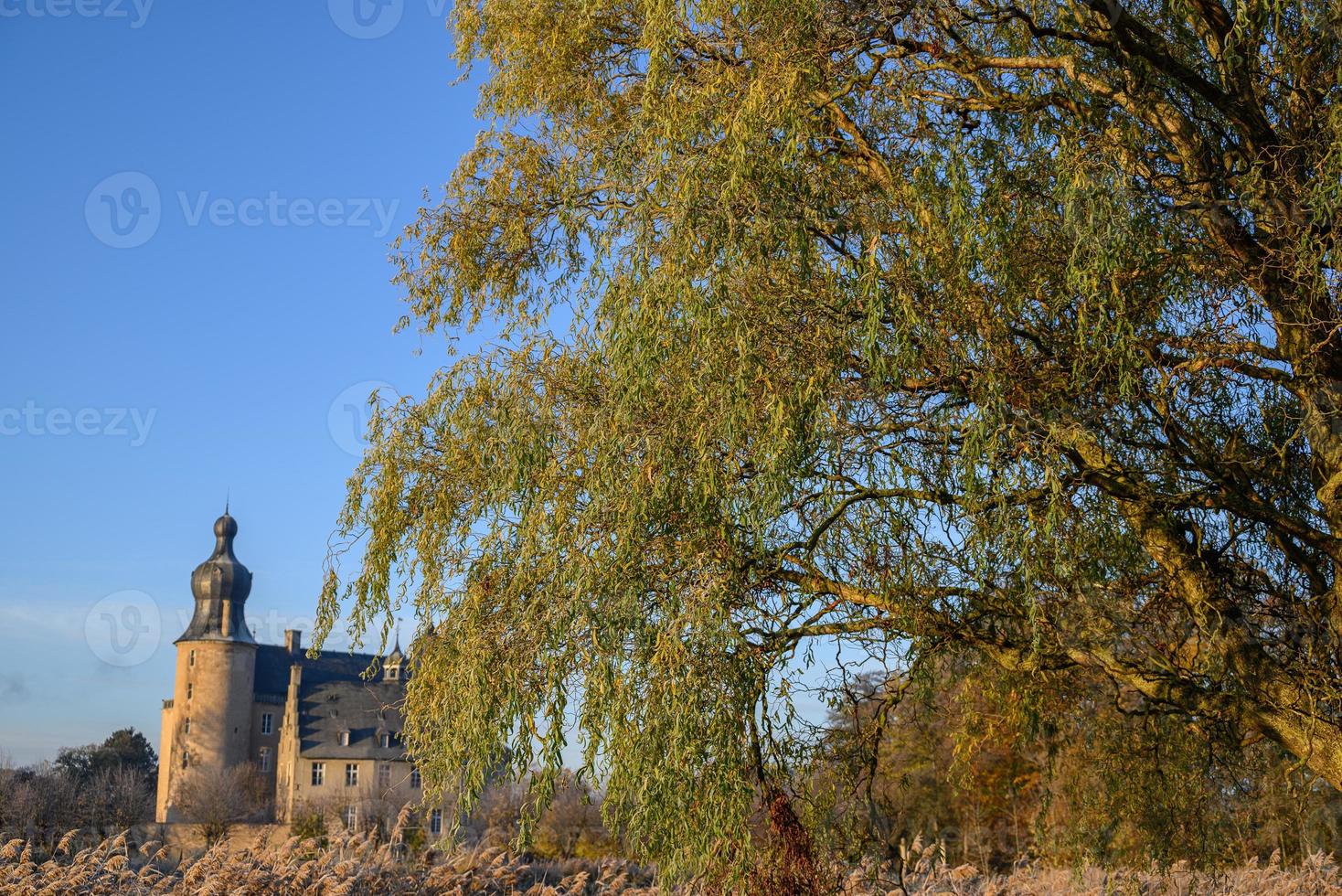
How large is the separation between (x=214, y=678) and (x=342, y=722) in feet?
29.2

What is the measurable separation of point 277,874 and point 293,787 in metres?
55.1

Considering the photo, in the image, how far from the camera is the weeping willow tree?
22.5ft

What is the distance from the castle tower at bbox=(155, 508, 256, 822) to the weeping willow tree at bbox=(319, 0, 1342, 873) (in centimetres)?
6186

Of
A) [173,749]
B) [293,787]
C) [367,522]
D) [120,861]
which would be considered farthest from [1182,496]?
[173,749]

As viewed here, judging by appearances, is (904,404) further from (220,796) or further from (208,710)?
(208,710)

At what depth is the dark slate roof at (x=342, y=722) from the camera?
60.9 meters

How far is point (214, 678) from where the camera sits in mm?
66125

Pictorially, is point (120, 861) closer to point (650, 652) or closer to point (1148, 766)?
point (650, 652)

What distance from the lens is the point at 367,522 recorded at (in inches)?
358

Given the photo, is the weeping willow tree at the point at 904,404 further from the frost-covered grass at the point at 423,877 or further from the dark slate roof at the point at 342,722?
the dark slate roof at the point at 342,722

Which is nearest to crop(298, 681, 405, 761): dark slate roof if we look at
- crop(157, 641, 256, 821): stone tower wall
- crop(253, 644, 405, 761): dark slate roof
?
crop(253, 644, 405, 761): dark slate roof

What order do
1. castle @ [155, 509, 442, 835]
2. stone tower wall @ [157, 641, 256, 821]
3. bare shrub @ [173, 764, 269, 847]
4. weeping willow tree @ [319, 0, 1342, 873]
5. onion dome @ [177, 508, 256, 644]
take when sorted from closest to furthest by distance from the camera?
1. weeping willow tree @ [319, 0, 1342, 873]
2. bare shrub @ [173, 764, 269, 847]
3. castle @ [155, 509, 442, 835]
4. stone tower wall @ [157, 641, 256, 821]
5. onion dome @ [177, 508, 256, 644]

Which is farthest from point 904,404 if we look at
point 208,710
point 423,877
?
point 208,710

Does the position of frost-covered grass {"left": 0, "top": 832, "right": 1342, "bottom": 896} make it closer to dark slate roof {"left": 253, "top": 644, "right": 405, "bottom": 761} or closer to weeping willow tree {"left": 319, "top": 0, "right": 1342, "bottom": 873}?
weeping willow tree {"left": 319, "top": 0, "right": 1342, "bottom": 873}
